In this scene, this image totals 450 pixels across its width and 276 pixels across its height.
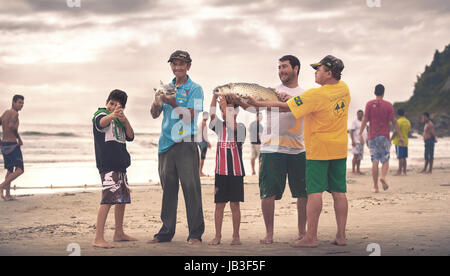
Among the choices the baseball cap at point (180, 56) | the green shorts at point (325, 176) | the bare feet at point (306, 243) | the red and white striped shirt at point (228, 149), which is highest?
the baseball cap at point (180, 56)

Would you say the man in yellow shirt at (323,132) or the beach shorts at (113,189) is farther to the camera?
the beach shorts at (113,189)

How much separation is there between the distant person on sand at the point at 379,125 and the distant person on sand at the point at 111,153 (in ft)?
20.4

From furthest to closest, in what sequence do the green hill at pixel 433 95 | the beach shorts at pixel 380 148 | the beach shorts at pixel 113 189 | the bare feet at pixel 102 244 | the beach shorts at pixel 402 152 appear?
the green hill at pixel 433 95, the beach shorts at pixel 402 152, the beach shorts at pixel 380 148, the beach shorts at pixel 113 189, the bare feet at pixel 102 244

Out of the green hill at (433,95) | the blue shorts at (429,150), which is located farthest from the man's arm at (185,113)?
the green hill at (433,95)

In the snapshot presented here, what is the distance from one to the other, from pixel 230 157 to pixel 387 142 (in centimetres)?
623

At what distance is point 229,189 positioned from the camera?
5.96 m

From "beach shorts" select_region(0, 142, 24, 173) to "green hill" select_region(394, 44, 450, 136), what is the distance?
179 feet

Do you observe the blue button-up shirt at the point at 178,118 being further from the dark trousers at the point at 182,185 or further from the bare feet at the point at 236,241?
the bare feet at the point at 236,241

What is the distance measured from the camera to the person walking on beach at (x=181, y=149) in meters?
6.06

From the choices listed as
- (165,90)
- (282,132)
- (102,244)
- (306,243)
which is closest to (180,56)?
(165,90)

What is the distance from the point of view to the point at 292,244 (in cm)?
571

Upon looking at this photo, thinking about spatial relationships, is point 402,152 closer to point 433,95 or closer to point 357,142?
point 357,142

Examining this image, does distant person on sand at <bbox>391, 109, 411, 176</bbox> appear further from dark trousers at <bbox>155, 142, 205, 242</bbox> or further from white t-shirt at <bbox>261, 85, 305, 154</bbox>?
dark trousers at <bbox>155, 142, 205, 242</bbox>
